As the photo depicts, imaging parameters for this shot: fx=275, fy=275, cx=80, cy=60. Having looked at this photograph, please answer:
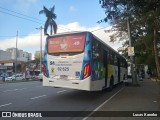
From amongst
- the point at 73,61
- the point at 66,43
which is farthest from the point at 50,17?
the point at 73,61

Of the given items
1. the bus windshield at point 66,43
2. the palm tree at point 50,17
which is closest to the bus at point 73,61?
the bus windshield at point 66,43

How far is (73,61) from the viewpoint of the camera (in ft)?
45.4

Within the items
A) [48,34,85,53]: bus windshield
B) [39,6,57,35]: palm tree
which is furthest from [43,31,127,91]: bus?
[39,6,57,35]: palm tree

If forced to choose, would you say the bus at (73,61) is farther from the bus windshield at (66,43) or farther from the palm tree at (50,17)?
the palm tree at (50,17)

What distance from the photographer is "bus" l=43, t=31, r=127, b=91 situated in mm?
13523

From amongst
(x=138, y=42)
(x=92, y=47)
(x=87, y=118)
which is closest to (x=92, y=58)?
(x=92, y=47)

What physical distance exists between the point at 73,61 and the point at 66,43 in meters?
1.06

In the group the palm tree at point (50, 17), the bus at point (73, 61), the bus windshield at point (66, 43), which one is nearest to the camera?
the bus at point (73, 61)

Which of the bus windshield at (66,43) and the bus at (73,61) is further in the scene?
the bus windshield at (66,43)

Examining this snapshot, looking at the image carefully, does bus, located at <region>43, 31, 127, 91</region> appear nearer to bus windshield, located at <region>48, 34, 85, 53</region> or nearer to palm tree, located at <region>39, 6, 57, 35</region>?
bus windshield, located at <region>48, 34, 85, 53</region>

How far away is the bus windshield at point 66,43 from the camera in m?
13.8

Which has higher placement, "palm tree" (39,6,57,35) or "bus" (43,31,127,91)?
"palm tree" (39,6,57,35)

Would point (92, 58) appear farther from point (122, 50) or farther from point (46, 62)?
point (122, 50)

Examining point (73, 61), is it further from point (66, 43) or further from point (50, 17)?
point (50, 17)
